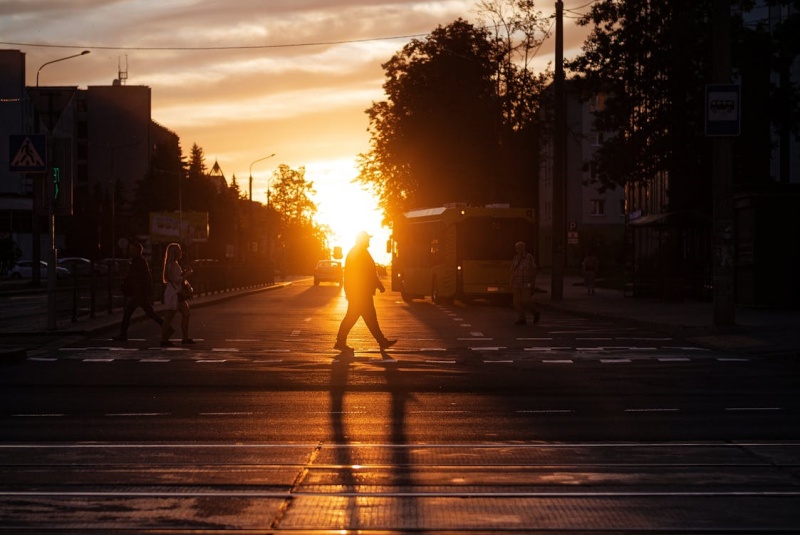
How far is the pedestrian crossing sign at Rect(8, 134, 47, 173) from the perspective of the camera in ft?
79.6

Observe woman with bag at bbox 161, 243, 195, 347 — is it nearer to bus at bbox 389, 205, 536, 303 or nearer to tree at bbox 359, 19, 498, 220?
bus at bbox 389, 205, 536, 303

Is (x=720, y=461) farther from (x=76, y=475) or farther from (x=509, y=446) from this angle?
(x=76, y=475)

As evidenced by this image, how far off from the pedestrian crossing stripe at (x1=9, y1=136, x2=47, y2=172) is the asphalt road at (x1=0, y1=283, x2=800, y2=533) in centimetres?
551

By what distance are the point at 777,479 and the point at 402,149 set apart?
179 ft

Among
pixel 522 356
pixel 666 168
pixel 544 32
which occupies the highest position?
pixel 544 32

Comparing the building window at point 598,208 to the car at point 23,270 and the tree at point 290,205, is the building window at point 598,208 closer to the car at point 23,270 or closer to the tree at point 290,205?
the tree at point 290,205

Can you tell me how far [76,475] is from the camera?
27.7 ft

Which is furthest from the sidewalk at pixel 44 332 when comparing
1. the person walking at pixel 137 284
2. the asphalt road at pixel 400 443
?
the person walking at pixel 137 284

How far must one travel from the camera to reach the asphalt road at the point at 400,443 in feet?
23.3

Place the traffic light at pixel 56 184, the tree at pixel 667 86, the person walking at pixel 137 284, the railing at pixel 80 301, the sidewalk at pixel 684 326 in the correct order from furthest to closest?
the tree at pixel 667 86 → the railing at pixel 80 301 → the traffic light at pixel 56 184 → the person walking at pixel 137 284 → the sidewalk at pixel 684 326

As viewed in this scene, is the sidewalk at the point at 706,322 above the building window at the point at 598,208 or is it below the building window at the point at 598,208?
below

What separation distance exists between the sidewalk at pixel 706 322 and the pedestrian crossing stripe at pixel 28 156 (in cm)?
1238

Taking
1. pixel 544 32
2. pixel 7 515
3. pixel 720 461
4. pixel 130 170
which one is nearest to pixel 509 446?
pixel 720 461

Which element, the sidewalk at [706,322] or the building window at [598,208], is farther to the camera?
the building window at [598,208]
